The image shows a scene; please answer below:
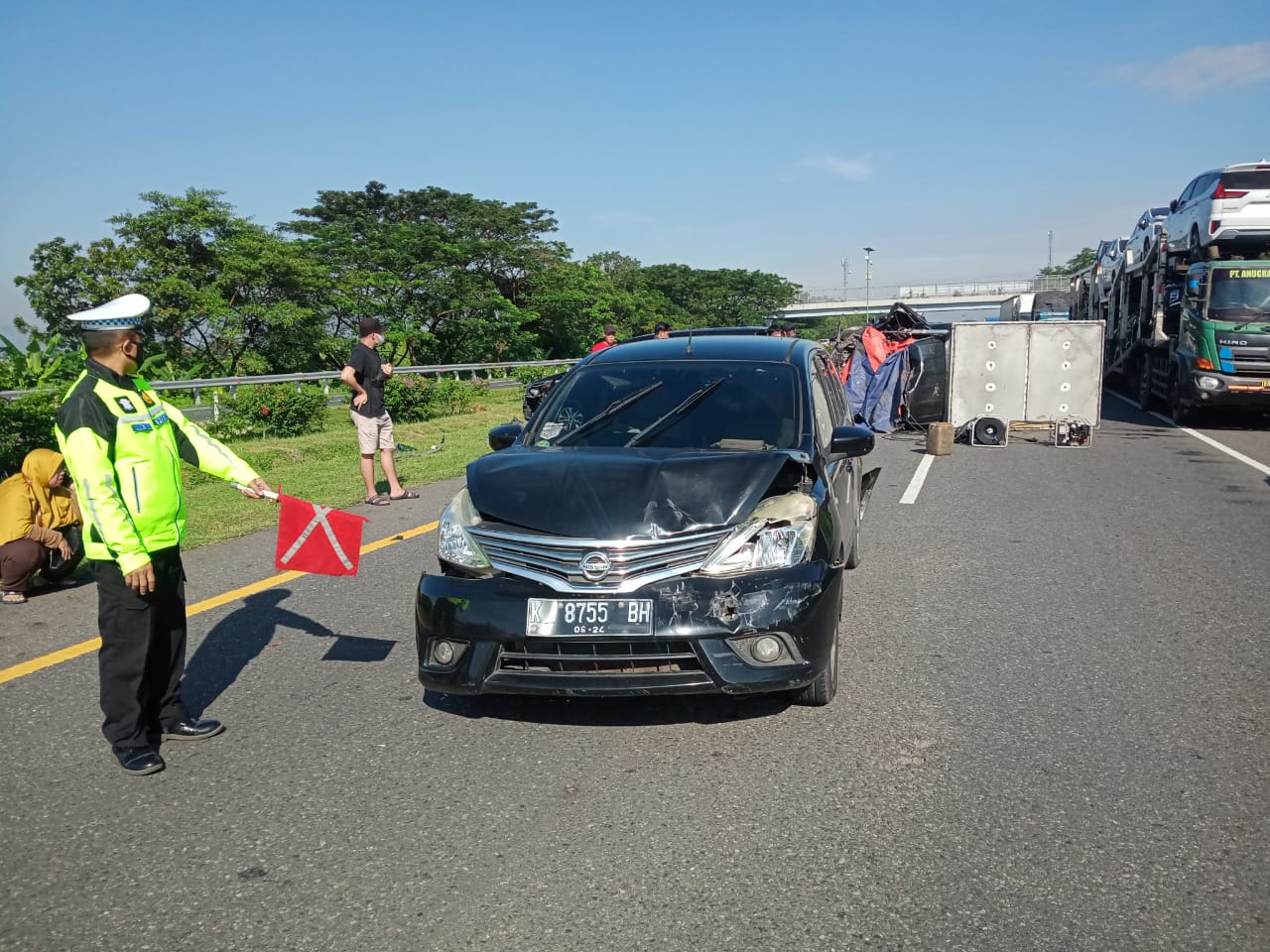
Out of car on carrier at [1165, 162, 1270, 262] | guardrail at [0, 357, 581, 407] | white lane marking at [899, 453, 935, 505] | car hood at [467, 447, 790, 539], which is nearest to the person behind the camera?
car hood at [467, 447, 790, 539]

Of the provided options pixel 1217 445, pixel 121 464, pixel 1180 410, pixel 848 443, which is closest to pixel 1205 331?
pixel 1180 410

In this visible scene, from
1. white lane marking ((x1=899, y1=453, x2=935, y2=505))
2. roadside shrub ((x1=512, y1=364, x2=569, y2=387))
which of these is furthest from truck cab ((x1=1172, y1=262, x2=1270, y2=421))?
roadside shrub ((x1=512, y1=364, x2=569, y2=387))

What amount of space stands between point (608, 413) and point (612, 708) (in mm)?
1649

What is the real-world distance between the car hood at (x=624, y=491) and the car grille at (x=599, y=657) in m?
0.43

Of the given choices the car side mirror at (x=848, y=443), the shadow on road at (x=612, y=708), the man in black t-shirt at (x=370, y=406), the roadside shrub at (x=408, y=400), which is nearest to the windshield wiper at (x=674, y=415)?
the car side mirror at (x=848, y=443)

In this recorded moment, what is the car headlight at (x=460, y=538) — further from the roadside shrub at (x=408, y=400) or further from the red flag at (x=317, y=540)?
the roadside shrub at (x=408, y=400)

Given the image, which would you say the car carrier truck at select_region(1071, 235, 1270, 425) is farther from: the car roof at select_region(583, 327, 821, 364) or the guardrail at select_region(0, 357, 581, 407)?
the car roof at select_region(583, 327, 821, 364)

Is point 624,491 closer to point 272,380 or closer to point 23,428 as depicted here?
point 23,428

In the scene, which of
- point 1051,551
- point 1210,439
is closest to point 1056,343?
point 1210,439

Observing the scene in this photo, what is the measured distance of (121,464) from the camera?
3941 millimetres

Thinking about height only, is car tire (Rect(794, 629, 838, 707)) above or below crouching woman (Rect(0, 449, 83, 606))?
below

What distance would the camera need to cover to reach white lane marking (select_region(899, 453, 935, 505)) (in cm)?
1039

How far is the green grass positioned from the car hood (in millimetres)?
4847

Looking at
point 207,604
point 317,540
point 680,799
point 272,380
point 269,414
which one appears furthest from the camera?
point 272,380
